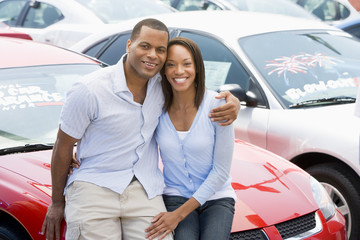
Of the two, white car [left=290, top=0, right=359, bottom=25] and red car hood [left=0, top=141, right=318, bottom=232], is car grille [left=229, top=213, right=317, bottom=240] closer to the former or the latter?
red car hood [left=0, top=141, right=318, bottom=232]

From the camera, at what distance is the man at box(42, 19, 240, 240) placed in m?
2.84

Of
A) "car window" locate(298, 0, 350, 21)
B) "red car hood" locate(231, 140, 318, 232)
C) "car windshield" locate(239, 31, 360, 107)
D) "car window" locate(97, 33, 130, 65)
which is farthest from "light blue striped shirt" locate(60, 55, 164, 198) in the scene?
"car window" locate(298, 0, 350, 21)

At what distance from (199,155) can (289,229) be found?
68cm

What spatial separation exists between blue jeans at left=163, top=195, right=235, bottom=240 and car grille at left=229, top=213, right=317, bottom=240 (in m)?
0.15

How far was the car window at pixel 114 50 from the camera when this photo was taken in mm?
5750

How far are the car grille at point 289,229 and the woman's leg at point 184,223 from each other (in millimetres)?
214

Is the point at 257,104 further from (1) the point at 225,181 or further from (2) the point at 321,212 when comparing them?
(1) the point at 225,181

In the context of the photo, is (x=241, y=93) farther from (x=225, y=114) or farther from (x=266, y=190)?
(x=225, y=114)

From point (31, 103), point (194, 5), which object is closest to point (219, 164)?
point (31, 103)

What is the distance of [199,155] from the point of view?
3064 mm

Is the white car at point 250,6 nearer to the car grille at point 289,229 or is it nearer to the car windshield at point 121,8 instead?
the car windshield at point 121,8

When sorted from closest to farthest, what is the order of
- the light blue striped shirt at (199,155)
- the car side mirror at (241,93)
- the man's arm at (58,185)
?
the man's arm at (58,185), the light blue striped shirt at (199,155), the car side mirror at (241,93)

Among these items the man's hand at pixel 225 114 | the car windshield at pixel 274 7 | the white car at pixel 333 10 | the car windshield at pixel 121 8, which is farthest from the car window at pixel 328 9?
the man's hand at pixel 225 114

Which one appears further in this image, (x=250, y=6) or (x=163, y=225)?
(x=250, y=6)
